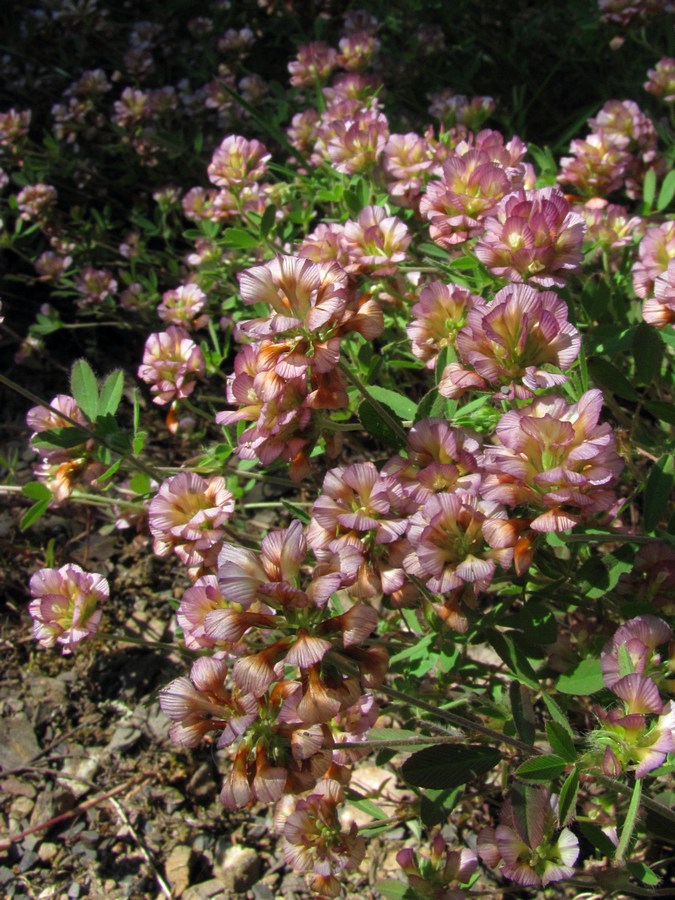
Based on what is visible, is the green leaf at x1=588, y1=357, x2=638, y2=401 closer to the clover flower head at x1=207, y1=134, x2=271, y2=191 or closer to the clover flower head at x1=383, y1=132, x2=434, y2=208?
the clover flower head at x1=383, y1=132, x2=434, y2=208

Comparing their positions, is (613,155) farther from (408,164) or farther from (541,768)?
(541,768)

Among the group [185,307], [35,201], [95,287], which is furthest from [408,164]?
[35,201]

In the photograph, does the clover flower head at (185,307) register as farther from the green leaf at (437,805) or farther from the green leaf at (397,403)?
the green leaf at (437,805)

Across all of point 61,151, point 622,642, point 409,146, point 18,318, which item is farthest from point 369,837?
point 61,151

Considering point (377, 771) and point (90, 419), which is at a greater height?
point (90, 419)

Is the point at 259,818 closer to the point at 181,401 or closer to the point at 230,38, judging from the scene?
the point at 181,401

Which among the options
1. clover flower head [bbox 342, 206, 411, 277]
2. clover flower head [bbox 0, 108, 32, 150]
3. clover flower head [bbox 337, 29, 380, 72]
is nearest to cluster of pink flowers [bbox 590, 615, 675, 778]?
clover flower head [bbox 342, 206, 411, 277]
